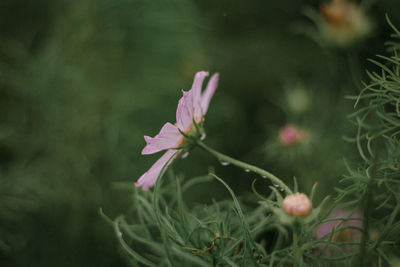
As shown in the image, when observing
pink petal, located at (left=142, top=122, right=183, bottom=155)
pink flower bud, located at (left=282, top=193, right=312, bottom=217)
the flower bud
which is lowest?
the flower bud

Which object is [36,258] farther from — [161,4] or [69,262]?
[161,4]

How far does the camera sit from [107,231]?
3.03 ft

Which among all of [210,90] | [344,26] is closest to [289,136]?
[344,26]

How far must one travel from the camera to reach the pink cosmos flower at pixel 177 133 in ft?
1.33

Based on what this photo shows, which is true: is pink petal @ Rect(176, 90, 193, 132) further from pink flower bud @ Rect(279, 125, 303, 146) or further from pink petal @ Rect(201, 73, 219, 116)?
pink flower bud @ Rect(279, 125, 303, 146)

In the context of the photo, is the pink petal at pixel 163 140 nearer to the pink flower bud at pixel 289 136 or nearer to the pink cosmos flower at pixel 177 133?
the pink cosmos flower at pixel 177 133

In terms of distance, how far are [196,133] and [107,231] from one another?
0.55 meters

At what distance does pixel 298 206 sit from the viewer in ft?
1.11

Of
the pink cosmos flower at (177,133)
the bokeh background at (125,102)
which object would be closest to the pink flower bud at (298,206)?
the pink cosmos flower at (177,133)

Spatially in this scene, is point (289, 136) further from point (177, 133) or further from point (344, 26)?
point (177, 133)

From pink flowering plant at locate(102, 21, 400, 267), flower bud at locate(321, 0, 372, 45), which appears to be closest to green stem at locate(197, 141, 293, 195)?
pink flowering plant at locate(102, 21, 400, 267)

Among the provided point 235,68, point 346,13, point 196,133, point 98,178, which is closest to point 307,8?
point 235,68

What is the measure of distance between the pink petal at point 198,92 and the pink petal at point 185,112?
0.02m

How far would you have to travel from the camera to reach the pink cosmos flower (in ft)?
1.33
